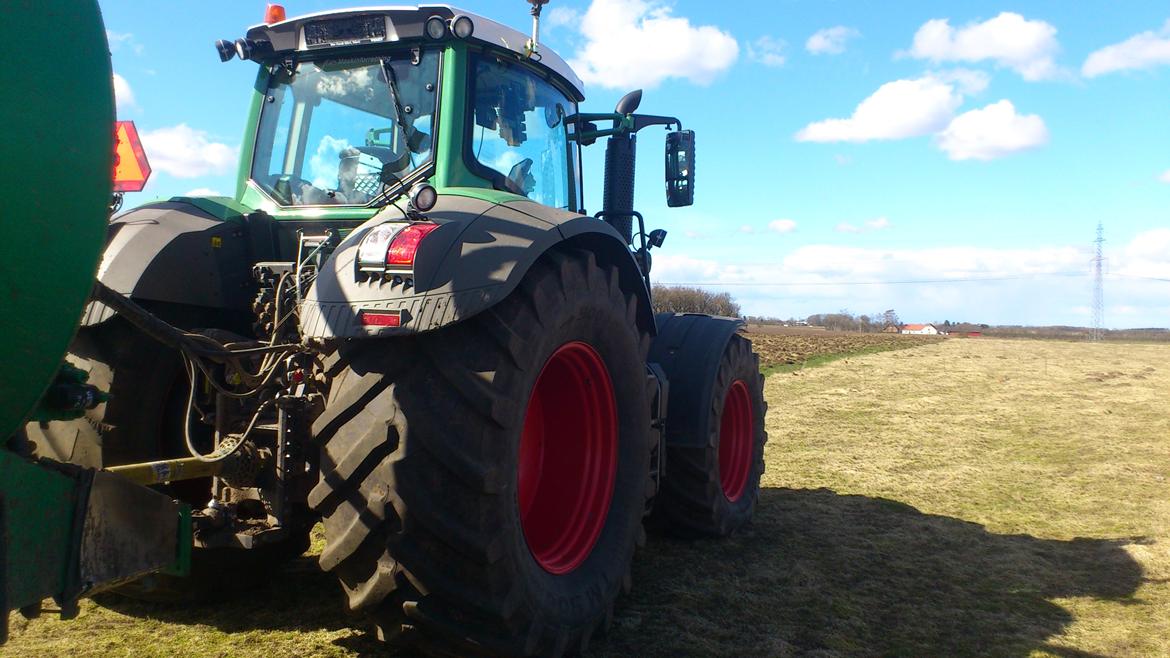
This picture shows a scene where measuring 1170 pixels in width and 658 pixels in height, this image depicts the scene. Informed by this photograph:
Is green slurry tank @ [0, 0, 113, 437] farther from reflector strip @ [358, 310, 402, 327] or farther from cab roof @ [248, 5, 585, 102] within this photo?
cab roof @ [248, 5, 585, 102]

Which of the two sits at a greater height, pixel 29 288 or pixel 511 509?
pixel 29 288

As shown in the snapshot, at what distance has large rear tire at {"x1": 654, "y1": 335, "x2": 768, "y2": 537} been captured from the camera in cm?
479

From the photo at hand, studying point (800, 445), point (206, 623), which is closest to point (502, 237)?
point (206, 623)

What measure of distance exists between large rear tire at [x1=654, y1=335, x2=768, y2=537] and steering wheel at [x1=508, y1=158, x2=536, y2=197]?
1.60 metres

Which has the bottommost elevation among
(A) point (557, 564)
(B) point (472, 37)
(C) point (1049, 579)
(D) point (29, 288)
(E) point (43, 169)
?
(C) point (1049, 579)

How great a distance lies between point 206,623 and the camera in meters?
3.34

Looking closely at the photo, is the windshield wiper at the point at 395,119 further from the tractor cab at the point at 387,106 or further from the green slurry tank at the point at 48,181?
the green slurry tank at the point at 48,181

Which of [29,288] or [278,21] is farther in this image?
[278,21]

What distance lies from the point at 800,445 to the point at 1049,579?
4453 mm

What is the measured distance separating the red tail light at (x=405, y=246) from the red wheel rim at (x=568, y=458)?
40.6 inches

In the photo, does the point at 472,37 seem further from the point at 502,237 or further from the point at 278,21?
the point at 502,237

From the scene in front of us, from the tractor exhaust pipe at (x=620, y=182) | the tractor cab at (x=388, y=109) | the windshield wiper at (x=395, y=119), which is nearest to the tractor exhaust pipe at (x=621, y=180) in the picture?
the tractor exhaust pipe at (x=620, y=182)

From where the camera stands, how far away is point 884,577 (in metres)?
4.32

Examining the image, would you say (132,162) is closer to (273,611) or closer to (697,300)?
(273,611)
